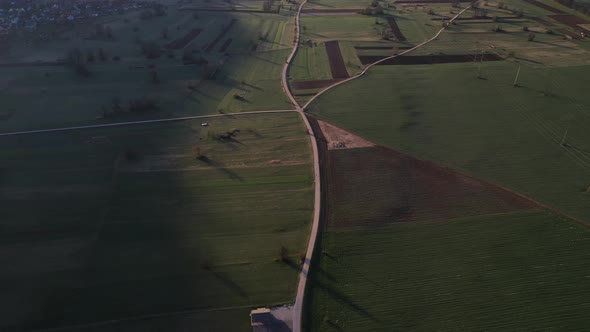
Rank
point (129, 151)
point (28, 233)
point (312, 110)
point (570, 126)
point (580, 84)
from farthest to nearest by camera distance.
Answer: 1. point (580, 84)
2. point (312, 110)
3. point (570, 126)
4. point (129, 151)
5. point (28, 233)

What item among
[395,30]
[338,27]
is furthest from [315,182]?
[338,27]

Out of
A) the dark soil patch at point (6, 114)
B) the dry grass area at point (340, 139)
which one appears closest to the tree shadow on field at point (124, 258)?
the dry grass area at point (340, 139)

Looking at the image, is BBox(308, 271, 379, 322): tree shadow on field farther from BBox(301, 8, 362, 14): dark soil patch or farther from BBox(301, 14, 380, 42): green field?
BBox(301, 8, 362, 14): dark soil patch

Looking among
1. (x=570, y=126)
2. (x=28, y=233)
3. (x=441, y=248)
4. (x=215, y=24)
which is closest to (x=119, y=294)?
(x=28, y=233)


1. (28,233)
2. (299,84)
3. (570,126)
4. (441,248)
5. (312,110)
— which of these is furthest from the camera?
(299,84)

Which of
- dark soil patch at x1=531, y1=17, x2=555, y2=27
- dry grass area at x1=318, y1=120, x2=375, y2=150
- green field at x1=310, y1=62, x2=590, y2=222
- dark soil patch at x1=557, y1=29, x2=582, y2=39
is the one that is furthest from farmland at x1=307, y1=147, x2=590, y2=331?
dark soil patch at x1=531, y1=17, x2=555, y2=27

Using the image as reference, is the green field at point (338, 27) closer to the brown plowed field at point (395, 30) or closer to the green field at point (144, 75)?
the brown plowed field at point (395, 30)

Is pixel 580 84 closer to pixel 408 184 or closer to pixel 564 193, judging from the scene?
pixel 564 193
